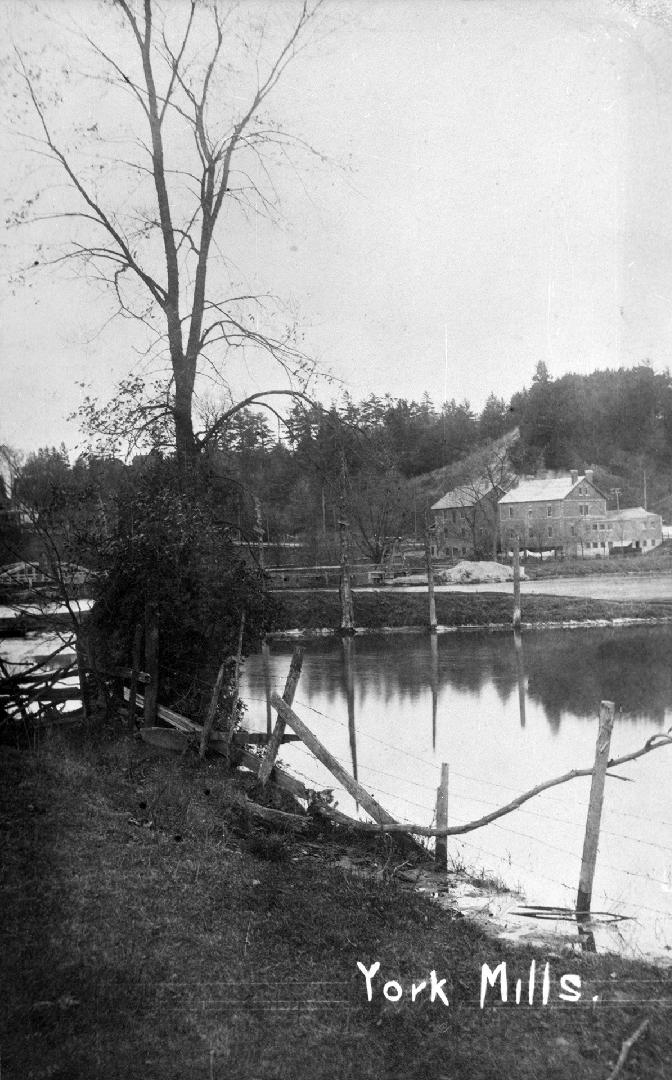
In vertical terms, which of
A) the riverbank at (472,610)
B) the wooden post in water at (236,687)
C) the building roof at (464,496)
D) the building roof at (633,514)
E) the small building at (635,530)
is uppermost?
the building roof at (464,496)

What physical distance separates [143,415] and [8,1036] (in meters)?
8.66

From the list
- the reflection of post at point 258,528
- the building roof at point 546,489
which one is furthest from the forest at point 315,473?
the building roof at point 546,489

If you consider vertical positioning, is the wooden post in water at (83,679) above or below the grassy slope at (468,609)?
above

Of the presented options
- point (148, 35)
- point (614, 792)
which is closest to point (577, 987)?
point (614, 792)

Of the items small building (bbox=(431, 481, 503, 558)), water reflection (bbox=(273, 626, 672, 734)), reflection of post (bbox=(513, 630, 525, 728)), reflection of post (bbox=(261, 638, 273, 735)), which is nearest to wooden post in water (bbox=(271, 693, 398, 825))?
reflection of post (bbox=(261, 638, 273, 735))

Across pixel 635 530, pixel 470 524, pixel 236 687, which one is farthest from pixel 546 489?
pixel 236 687

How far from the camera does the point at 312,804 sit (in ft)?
28.4

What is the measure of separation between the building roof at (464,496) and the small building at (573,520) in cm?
697

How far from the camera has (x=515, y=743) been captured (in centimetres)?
1523

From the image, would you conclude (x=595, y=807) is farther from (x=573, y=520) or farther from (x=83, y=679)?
(x=573, y=520)

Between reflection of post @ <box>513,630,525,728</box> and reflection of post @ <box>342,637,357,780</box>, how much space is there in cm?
361

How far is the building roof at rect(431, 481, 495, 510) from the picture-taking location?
105 ft

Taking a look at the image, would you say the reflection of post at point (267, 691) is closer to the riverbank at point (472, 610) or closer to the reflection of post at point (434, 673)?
the reflection of post at point (434, 673)

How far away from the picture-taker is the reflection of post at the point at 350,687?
14659 millimetres
